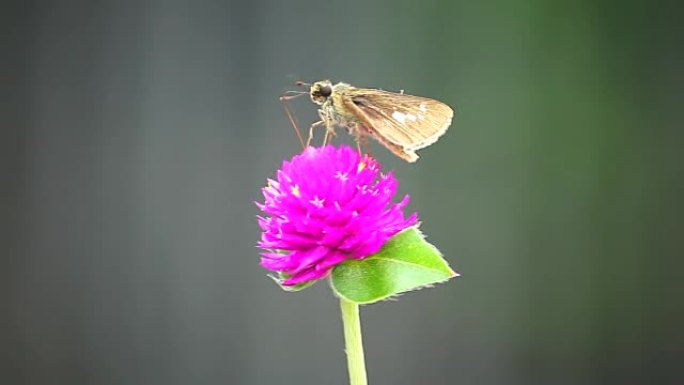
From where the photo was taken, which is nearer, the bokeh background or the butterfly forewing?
the butterfly forewing

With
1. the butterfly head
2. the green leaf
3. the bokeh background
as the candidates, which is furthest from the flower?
the bokeh background

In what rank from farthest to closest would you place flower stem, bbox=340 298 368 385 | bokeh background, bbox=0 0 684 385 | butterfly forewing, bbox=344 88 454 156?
bokeh background, bbox=0 0 684 385 < butterfly forewing, bbox=344 88 454 156 < flower stem, bbox=340 298 368 385

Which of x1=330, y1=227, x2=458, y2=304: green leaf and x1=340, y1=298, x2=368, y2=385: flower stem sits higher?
x1=330, y1=227, x2=458, y2=304: green leaf

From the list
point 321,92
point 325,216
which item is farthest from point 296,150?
point 325,216

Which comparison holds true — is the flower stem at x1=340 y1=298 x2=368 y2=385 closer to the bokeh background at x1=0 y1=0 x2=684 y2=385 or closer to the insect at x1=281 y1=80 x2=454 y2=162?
the insect at x1=281 y1=80 x2=454 y2=162

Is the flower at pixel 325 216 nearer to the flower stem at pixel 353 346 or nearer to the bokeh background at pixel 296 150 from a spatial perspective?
the flower stem at pixel 353 346

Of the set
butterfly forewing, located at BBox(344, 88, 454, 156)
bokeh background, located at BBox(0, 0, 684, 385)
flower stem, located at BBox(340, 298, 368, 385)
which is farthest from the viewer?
bokeh background, located at BBox(0, 0, 684, 385)

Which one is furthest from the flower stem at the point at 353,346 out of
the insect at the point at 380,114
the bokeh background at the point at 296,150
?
the bokeh background at the point at 296,150

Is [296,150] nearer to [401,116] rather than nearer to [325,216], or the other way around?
[401,116]
